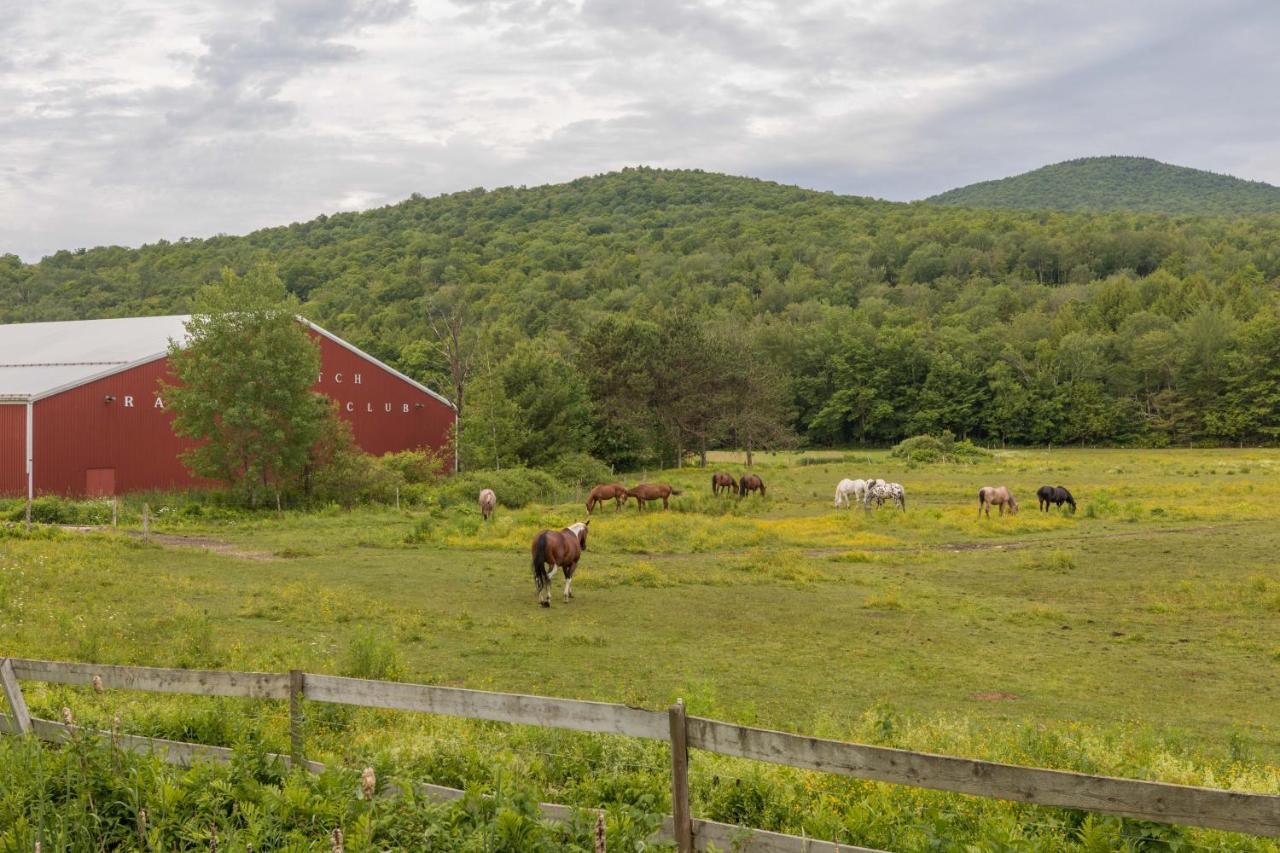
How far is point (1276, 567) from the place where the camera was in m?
21.0

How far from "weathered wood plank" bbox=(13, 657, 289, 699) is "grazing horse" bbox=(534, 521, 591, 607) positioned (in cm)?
1123

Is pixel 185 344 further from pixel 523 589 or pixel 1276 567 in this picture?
pixel 1276 567

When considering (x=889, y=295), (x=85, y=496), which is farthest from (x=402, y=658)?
(x=889, y=295)

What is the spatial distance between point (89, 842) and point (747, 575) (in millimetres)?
17099

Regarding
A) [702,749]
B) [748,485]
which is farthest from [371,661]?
[748,485]

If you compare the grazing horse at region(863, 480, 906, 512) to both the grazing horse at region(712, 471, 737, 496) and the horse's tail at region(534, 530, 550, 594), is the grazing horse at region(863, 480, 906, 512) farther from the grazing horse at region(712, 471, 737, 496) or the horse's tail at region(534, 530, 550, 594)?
the horse's tail at region(534, 530, 550, 594)

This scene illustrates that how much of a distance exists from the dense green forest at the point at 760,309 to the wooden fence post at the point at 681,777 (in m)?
42.6

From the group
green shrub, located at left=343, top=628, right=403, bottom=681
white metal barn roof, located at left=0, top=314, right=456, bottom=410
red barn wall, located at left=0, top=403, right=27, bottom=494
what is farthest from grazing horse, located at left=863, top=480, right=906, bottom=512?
red barn wall, located at left=0, top=403, right=27, bottom=494

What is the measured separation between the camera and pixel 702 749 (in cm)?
531

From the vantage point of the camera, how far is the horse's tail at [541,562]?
18188mm

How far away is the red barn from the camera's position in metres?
34.9

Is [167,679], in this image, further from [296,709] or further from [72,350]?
[72,350]

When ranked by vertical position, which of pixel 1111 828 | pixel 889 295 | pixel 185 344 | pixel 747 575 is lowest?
pixel 747 575

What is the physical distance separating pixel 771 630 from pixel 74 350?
39336 mm
